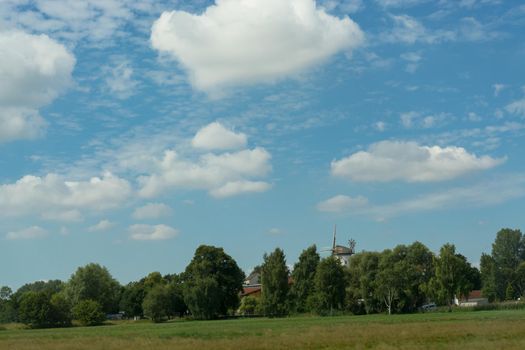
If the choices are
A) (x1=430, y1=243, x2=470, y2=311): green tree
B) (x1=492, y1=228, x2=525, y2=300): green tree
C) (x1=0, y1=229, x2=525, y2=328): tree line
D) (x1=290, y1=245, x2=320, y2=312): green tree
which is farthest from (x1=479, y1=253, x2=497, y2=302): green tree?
(x1=290, y1=245, x2=320, y2=312): green tree

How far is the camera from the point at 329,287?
338ft

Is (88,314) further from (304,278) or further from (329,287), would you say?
(329,287)

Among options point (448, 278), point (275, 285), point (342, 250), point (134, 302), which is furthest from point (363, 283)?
point (342, 250)

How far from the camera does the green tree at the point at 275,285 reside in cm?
10917

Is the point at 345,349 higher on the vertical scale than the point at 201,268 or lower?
lower

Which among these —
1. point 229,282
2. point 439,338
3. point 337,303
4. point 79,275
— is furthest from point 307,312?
point 439,338

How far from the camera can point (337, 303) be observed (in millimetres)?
104125

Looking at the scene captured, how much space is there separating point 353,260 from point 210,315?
27498mm

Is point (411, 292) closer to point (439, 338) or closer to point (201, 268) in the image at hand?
point (201, 268)

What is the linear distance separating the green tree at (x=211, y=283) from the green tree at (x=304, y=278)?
37.9ft

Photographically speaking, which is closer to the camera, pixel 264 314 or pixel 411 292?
pixel 411 292

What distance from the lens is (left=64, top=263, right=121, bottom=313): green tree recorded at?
128 metres

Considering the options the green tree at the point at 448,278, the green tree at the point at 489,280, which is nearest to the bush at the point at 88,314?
the green tree at the point at 448,278

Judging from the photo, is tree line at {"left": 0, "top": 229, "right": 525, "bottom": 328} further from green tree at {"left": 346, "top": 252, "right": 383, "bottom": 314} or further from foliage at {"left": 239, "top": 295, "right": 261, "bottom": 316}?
foliage at {"left": 239, "top": 295, "right": 261, "bottom": 316}
